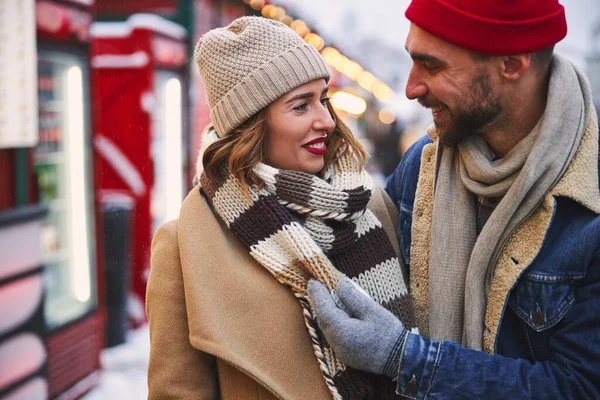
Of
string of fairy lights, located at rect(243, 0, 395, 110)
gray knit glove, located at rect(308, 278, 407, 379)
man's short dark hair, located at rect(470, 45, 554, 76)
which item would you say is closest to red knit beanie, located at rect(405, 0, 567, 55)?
man's short dark hair, located at rect(470, 45, 554, 76)

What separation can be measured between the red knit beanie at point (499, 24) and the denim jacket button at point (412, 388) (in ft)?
2.74

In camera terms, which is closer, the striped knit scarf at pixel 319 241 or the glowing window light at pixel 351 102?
the striped knit scarf at pixel 319 241

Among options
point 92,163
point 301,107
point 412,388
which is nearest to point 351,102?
point 92,163

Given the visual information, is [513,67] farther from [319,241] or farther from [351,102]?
[351,102]

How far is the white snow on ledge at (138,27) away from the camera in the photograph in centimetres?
277

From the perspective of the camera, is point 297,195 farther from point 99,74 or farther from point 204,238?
point 99,74

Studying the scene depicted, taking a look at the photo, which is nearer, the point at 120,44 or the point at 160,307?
the point at 160,307

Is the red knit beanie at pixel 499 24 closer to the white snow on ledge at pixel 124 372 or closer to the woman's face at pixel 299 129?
the woman's face at pixel 299 129

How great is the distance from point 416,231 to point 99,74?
6.14ft

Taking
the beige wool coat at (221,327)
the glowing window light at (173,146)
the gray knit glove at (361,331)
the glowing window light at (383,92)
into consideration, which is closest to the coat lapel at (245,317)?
the beige wool coat at (221,327)

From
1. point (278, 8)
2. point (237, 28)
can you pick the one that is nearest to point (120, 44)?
point (278, 8)

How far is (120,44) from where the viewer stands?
291 centimetres

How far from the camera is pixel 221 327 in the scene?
57.4 inches

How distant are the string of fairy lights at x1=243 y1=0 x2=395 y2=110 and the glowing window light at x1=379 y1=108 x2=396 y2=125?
0.25ft
